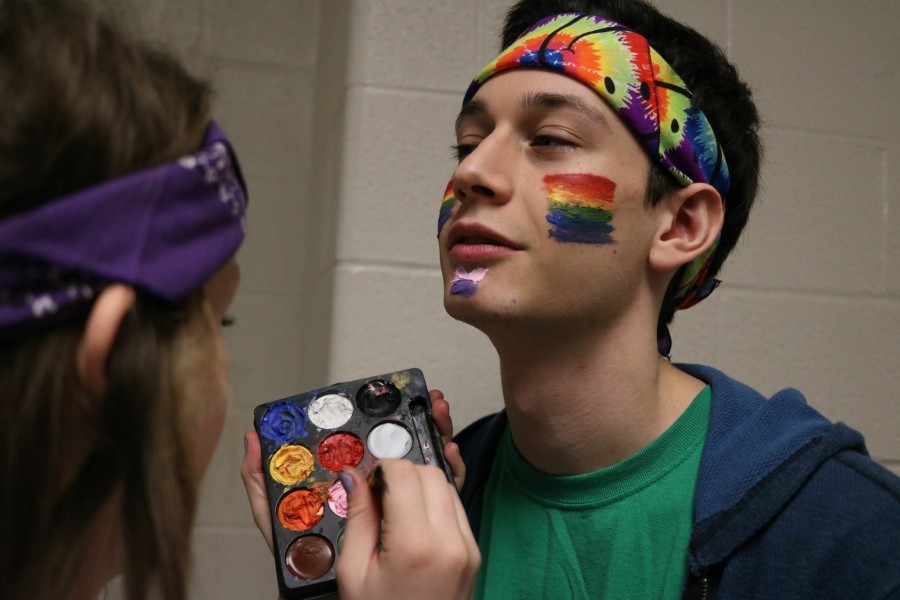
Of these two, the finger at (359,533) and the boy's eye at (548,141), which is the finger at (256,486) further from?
the boy's eye at (548,141)

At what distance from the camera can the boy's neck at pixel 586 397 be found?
3.25 ft

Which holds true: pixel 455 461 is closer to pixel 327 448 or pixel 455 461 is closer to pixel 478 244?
pixel 327 448

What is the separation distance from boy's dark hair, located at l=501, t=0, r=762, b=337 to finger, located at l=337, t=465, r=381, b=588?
536 mm

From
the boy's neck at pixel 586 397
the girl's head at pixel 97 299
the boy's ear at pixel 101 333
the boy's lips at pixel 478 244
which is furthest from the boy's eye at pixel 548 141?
the boy's ear at pixel 101 333

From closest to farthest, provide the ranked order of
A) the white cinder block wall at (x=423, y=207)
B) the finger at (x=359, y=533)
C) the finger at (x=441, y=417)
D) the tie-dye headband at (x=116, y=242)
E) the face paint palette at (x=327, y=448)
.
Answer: the tie-dye headband at (x=116, y=242), the finger at (x=359, y=533), the face paint palette at (x=327, y=448), the finger at (x=441, y=417), the white cinder block wall at (x=423, y=207)

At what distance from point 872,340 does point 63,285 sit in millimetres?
1375

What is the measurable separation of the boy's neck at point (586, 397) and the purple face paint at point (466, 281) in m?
0.08

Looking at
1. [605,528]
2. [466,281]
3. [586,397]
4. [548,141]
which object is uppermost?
[548,141]

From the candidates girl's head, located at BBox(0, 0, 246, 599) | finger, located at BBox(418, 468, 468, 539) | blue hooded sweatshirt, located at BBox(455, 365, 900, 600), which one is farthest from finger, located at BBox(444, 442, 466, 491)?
girl's head, located at BBox(0, 0, 246, 599)

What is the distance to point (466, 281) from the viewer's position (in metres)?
0.95

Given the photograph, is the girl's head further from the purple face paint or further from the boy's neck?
the boy's neck

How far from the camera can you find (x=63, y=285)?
1.87 feet

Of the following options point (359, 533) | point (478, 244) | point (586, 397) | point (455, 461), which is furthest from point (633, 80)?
point (359, 533)

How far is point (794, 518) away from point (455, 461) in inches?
15.1
